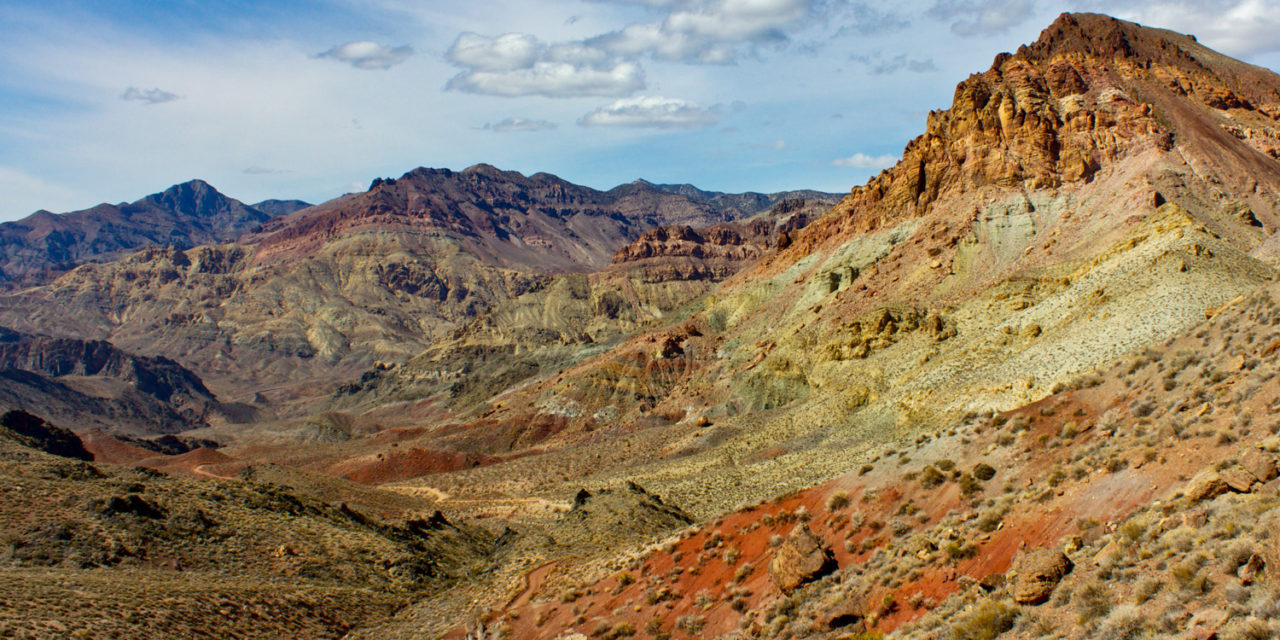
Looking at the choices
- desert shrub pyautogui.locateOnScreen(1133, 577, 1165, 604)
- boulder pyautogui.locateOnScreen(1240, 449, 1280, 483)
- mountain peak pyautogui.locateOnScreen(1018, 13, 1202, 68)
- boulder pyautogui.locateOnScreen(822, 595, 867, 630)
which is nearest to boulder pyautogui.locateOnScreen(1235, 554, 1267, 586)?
desert shrub pyautogui.locateOnScreen(1133, 577, 1165, 604)

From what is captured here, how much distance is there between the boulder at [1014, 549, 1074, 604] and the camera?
13156 millimetres

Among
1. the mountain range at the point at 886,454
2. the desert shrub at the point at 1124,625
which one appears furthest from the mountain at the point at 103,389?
the desert shrub at the point at 1124,625

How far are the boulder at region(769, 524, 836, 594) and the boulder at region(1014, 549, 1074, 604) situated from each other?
5350 mm

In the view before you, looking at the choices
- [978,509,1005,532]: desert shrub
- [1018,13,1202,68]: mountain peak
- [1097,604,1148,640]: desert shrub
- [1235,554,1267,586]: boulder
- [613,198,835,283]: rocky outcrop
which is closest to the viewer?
[1235,554,1267,586]: boulder

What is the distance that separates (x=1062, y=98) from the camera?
66.4 meters

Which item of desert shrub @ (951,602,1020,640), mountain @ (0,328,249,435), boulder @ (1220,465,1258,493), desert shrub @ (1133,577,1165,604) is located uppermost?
boulder @ (1220,465,1258,493)

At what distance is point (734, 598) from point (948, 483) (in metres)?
5.93

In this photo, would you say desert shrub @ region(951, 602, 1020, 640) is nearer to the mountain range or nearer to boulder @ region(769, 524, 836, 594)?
the mountain range

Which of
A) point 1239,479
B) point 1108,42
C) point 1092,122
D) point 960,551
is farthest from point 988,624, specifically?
point 1108,42

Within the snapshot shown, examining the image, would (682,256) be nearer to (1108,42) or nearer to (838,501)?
(1108,42)

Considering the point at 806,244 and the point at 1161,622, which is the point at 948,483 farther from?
the point at 806,244

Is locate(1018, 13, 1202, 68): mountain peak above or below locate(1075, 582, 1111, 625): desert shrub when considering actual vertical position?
above

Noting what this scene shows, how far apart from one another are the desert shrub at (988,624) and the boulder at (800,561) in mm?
5341

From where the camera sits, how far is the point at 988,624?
42.4 ft
